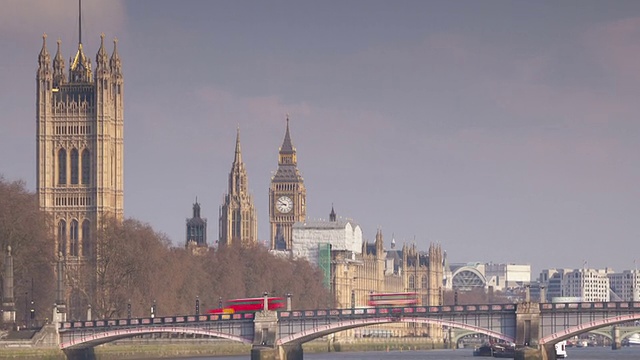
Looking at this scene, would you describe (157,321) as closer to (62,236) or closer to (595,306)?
(595,306)

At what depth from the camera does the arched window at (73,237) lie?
7436 inches

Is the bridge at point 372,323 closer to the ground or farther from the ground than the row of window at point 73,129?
closer to the ground

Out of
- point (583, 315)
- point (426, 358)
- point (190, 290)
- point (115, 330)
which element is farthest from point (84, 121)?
point (583, 315)

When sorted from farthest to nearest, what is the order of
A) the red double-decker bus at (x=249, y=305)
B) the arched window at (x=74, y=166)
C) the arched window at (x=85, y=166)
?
the arched window at (x=85, y=166) → the arched window at (x=74, y=166) → the red double-decker bus at (x=249, y=305)

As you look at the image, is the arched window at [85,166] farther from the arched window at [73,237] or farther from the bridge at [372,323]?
the bridge at [372,323]

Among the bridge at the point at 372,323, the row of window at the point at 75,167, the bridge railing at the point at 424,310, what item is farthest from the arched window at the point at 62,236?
the bridge railing at the point at 424,310

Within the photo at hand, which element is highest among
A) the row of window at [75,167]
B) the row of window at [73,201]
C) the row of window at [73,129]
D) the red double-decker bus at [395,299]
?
the row of window at [73,129]

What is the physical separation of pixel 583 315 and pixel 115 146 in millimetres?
86794

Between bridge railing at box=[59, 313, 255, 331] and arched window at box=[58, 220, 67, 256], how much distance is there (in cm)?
5640

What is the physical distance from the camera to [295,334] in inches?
4850

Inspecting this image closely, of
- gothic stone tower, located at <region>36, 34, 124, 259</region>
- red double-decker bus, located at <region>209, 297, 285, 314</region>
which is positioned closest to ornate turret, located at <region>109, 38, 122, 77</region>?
gothic stone tower, located at <region>36, 34, 124, 259</region>

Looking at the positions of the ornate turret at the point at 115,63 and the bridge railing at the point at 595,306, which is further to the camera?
the ornate turret at the point at 115,63

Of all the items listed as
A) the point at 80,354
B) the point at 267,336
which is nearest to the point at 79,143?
the point at 80,354

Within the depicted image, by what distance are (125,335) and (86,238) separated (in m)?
65.8
